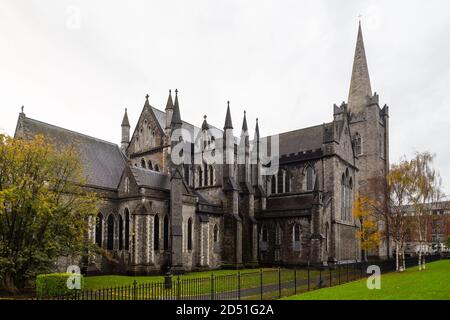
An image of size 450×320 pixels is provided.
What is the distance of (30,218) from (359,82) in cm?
5468

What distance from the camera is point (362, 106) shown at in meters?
62.5

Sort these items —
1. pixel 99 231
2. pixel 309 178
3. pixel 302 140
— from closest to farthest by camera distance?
pixel 99 231 → pixel 309 178 → pixel 302 140

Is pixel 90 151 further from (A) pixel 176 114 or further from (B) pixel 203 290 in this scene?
(B) pixel 203 290

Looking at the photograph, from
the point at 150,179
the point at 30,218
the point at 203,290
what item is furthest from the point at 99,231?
the point at 203,290

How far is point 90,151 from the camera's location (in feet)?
125

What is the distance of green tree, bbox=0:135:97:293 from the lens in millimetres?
21641

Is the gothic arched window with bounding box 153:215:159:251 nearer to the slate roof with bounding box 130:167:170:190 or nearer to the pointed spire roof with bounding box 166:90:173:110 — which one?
the slate roof with bounding box 130:167:170:190

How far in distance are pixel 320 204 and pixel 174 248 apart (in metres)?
15.3

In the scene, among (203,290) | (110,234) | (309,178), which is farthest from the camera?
(309,178)

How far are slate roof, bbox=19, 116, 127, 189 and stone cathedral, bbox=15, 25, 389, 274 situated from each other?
115mm

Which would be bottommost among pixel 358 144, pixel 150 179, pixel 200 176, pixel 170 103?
pixel 150 179

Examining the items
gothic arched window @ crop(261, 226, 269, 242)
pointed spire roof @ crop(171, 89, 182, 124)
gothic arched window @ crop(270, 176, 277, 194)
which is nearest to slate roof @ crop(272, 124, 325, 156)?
gothic arched window @ crop(270, 176, 277, 194)

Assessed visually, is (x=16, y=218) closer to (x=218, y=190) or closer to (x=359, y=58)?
(x=218, y=190)
